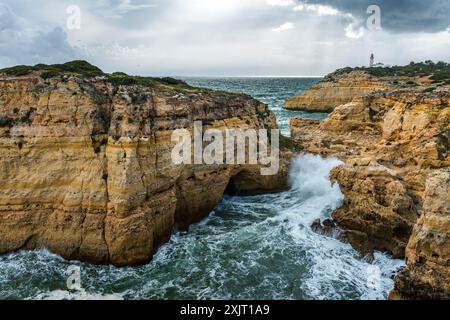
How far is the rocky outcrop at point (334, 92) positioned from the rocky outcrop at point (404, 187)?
4009 cm

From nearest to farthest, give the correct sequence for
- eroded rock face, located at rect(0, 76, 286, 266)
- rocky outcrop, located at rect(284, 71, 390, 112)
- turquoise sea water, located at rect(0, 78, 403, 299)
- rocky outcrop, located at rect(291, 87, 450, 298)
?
rocky outcrop, located at rect(291, 87, 450, 298)
turquoise sea water, located at rect(0, 78, 403, 299)
eroded rock face, located at rect(0, 76, 286, 266)
rocky outcrop, located at rect(284, 71, 390, 112)

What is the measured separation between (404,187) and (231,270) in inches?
349

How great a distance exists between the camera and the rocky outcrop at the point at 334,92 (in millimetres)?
63344

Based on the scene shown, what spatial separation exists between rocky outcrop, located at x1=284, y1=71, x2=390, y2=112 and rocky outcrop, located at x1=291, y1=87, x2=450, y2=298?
1578 inches

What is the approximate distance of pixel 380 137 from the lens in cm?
2433

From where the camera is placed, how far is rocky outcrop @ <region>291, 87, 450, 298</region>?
1123 cm

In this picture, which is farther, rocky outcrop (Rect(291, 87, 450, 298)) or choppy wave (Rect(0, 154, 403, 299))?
choppy wave (Rect(0, 154, 403, 299))

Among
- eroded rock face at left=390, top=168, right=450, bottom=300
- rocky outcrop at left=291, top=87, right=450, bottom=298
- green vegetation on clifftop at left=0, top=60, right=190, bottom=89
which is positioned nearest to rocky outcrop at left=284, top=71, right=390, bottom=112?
rocky outcrop at left=291, top=87, right=450, bottom=298

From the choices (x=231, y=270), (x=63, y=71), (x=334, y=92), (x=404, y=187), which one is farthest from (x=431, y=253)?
(x=334, y=92)

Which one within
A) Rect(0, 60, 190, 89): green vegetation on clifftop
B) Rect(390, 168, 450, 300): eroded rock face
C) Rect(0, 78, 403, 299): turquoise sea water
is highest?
Rect(0, 60, 190, 89): green vegetation on clifftop

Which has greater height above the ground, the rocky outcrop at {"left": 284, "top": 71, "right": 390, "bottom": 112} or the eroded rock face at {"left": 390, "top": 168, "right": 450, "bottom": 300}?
the rocky outcrop at {"left": 284, "top": 71, "right": 390, "bottom": 112}

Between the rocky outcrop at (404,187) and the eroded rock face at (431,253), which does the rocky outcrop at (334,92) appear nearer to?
the rocky outcrop at (404,187)

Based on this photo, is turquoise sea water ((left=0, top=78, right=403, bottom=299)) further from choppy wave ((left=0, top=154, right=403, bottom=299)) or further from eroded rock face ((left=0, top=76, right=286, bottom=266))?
eroded rock face ((left=0, top=76, right=286, bottom=266))
